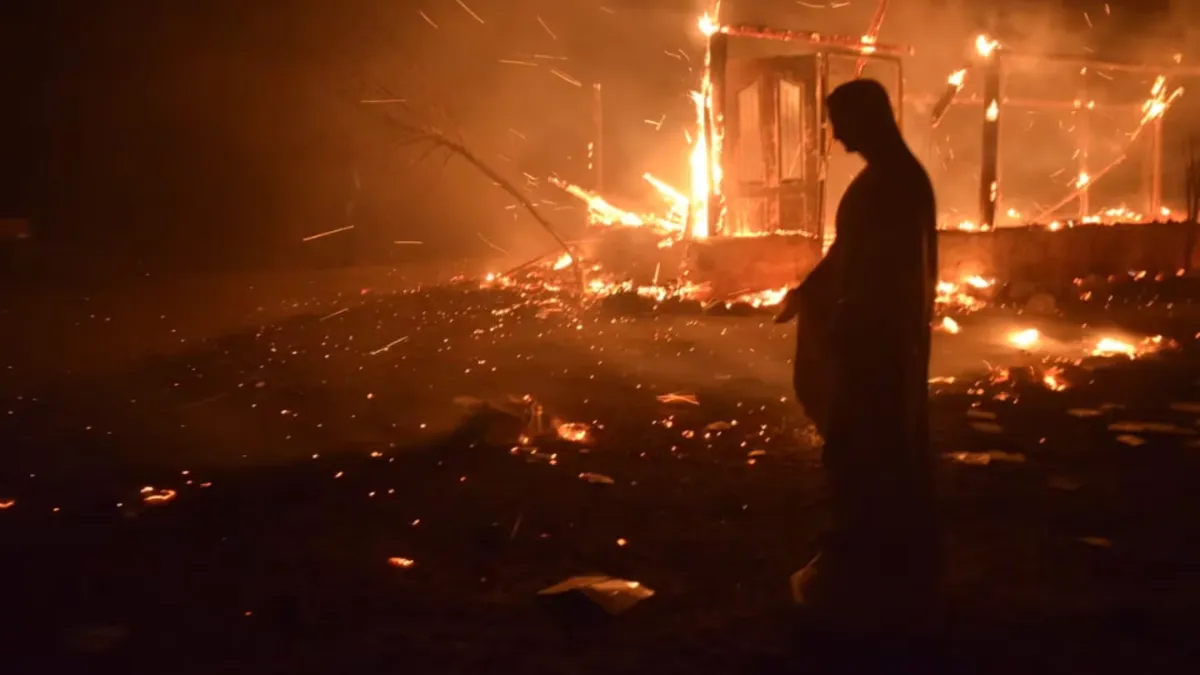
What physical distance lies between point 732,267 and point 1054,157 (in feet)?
31.7

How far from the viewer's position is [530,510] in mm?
4516

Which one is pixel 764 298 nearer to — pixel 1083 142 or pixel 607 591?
pixel 607 591

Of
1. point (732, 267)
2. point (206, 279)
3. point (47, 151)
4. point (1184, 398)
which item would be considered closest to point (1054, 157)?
point (732, 267)

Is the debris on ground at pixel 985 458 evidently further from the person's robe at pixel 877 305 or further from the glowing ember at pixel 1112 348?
the glowing ember at pixel 1112 348

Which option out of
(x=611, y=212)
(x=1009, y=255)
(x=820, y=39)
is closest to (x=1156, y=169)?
(x=1009, y=255)

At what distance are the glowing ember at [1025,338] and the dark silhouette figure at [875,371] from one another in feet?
19.5

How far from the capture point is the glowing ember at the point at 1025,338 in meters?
8.55

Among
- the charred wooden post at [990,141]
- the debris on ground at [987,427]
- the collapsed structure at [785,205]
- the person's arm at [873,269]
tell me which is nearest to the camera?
the person's arm at [873,269]

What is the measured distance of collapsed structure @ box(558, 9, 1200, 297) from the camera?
10.8 meters

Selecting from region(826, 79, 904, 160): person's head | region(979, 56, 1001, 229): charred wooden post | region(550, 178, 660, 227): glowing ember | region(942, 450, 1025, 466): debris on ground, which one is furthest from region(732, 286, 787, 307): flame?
region(826, 79, 904, 160): person's head

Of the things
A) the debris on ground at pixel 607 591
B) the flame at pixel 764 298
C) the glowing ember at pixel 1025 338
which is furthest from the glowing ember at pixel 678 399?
the flame at pixel 764 298

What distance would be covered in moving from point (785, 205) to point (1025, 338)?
3.48 meters

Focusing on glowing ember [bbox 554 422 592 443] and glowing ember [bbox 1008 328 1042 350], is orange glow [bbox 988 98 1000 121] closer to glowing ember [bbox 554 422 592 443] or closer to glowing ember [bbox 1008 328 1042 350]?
glowing ember [bbox 1008 328 1042 350]

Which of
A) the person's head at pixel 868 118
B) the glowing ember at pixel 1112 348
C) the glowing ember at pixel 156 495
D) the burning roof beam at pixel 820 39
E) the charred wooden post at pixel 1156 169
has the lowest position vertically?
the glowing ember at pixel 156 495
